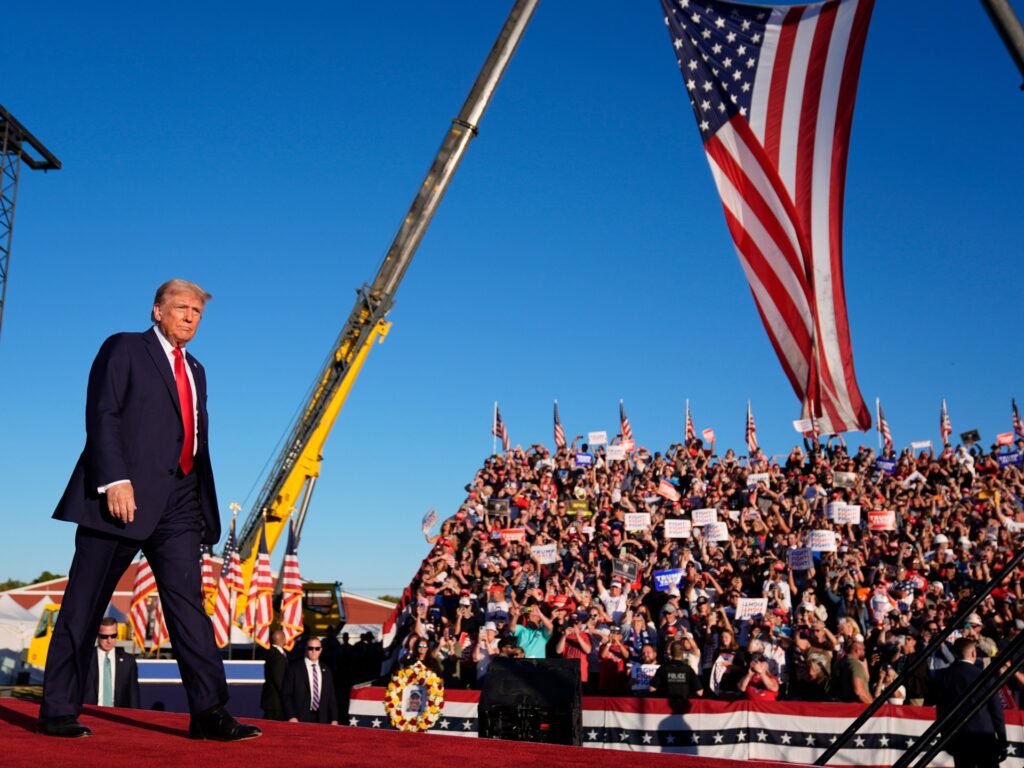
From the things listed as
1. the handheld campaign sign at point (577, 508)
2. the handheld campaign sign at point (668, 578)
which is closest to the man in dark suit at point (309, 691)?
the handheld campaign sign at point (668, 578)

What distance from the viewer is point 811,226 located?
9.29 metres

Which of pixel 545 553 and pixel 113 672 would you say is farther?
pixel 545 553

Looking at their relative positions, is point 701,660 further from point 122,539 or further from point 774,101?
point 122,539

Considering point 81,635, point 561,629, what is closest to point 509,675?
point 561,629

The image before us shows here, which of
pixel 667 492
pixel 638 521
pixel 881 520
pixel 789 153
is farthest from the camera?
pixel 667 492

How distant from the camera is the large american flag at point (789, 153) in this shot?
9.00 meters

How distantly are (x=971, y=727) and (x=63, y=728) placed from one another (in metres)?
6.81

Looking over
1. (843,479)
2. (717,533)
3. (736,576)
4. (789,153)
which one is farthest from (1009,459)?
(789,153)

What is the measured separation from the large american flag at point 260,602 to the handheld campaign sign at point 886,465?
1220 centimetres

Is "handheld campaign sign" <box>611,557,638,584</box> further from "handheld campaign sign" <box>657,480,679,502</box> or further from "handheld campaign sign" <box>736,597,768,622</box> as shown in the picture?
"handheld campaign sign" <box>657,480,679,502</box>

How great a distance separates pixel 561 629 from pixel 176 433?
33.2 feet

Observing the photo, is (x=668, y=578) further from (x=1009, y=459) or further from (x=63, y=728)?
(x=63, y=728)

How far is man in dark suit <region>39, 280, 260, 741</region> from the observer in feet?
13.2

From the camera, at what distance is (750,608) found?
13625 millimetres
